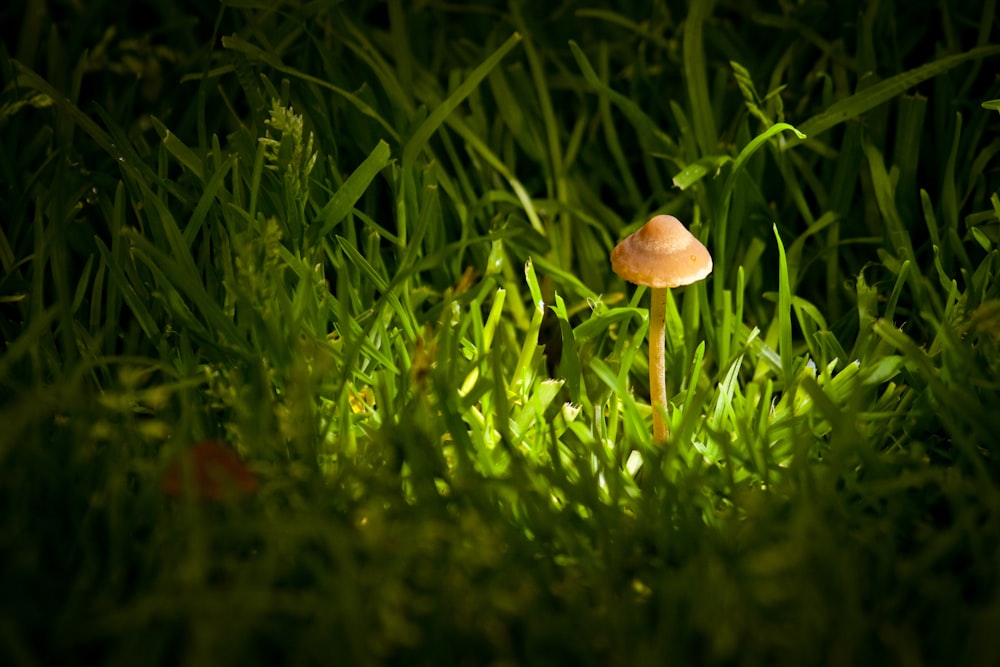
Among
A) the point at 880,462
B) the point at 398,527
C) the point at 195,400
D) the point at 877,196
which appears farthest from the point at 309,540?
the point at 877,196

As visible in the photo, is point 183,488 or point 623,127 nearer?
point 183,488

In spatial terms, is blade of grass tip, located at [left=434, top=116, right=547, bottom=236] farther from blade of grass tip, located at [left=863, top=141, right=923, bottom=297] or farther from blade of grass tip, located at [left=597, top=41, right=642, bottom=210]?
blade of grass tip, located at [left=863, top=141, right=923, bottom=297]

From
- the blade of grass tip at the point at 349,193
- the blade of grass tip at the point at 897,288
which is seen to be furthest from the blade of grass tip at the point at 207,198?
the blade of grass tip at the point at 897,288

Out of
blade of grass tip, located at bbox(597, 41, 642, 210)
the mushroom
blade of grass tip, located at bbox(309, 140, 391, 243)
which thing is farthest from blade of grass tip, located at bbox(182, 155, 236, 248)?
blade of grass tip, located at bbox(597, 41, 642, 210)

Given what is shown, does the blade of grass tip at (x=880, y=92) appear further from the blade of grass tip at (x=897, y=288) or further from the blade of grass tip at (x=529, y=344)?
the blade of grass tip at (x=529, y=344)

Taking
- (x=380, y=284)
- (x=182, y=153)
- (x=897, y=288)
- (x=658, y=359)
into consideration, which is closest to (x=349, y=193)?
(x=380, y=284)

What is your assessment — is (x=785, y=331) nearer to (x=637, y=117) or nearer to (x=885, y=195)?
(x=885, y=195)

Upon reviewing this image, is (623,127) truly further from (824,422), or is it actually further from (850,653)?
(850,653)
